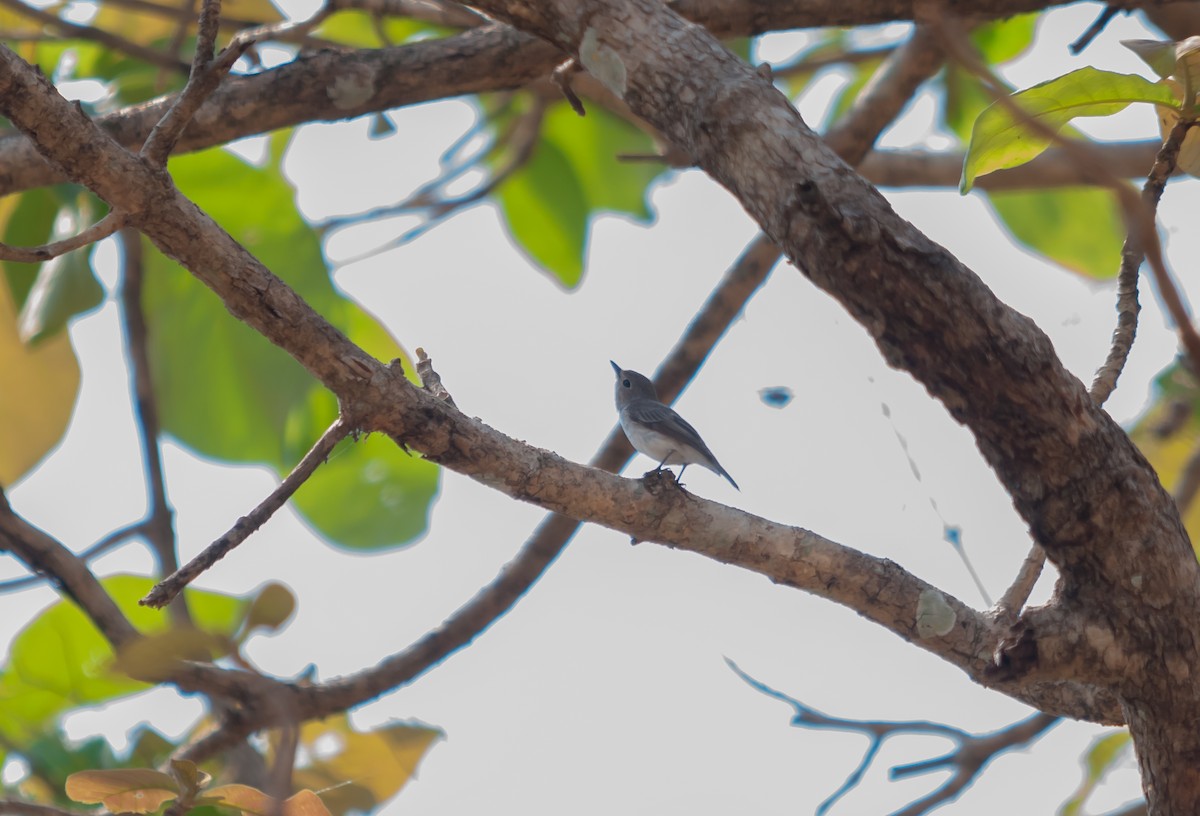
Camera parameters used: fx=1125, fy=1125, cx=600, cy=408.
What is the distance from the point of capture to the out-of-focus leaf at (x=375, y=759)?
308 centimetres

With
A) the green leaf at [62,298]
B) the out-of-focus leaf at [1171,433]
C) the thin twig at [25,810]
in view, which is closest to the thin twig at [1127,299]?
the thin twig at [25,810]

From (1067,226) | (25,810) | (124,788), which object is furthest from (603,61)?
(1067,226)

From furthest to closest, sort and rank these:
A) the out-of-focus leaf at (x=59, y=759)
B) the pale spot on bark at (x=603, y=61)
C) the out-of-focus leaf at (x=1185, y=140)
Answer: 1. the out-of-focus leaf at (x=59, y=759)
2. the pale spot on bark at (x=603, y=61)
3. the out-of-focus leaf at (x=1185, y=140)

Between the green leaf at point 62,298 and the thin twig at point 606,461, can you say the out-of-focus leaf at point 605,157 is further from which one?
the green leaf at point 62,298

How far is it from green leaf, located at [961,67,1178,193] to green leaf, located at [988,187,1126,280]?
3.61 meters

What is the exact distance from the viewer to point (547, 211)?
560 centimetres

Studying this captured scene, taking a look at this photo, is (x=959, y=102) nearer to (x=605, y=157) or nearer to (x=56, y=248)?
(x=605, y=157)

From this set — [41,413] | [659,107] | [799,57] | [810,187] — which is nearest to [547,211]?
[799,57]

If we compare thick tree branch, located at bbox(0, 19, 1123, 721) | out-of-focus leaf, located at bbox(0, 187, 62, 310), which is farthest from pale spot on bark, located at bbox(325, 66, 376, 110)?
out-of-focus leaf, located at bbox(0, 187, 62, 310)

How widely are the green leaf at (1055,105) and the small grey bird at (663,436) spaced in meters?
1.75

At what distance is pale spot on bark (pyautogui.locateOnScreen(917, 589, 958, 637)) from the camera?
7.47 ft

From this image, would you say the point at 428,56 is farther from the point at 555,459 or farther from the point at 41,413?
the point at 41,413

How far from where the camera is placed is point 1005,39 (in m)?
5.48

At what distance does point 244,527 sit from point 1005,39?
487 centimetres
